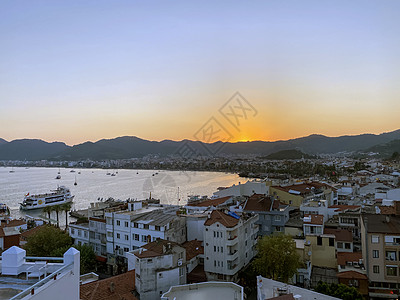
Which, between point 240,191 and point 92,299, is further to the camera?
point 240,191

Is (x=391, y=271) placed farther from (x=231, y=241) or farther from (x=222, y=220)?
(x=222, y=220)

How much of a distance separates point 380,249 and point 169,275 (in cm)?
879

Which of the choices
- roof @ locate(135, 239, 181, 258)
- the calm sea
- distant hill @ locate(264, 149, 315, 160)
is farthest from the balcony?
distant hill @ locate(264, 149, 315, 160)

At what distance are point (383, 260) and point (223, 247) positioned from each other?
6.68m

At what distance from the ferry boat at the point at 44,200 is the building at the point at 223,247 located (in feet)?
127

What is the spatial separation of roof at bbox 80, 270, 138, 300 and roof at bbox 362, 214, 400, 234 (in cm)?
1013

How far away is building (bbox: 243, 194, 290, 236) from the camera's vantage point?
19016 millimetres

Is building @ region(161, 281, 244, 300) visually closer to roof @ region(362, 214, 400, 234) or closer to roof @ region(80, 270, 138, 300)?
roof @ region(80, 270, 138, 300)

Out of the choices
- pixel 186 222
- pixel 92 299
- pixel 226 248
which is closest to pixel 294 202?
pixel 186 222

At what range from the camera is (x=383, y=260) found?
1301 centimetres

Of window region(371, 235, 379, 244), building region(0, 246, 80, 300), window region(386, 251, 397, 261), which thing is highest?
building region(0, 246, 80, 300)

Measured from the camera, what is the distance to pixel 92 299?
10.5 metres

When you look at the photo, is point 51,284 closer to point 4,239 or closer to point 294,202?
point 4,239

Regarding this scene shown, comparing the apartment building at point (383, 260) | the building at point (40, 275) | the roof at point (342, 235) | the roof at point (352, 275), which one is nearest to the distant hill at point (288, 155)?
the roof at point (342, 235)
